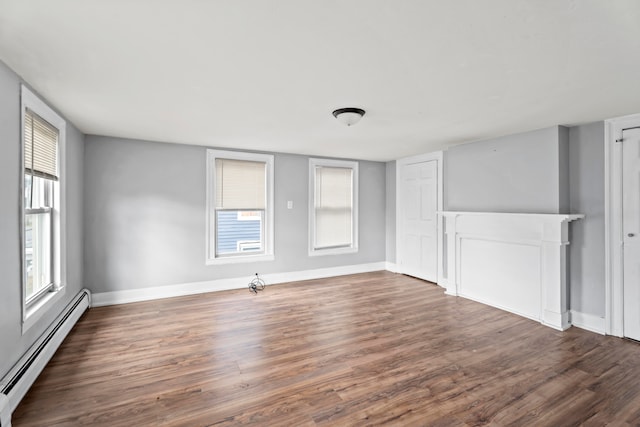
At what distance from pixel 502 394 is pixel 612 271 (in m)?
2.17

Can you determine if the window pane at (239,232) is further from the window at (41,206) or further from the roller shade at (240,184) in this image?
the window at (41,206)

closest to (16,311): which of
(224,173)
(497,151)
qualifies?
(224,173)

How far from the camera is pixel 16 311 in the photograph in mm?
2102

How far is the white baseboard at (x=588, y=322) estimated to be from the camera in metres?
3.17

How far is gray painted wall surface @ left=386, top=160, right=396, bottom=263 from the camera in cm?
607

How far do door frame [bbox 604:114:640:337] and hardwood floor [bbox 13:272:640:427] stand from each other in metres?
0.29

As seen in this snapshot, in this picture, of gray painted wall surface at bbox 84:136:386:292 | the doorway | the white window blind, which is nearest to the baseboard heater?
gray painted wall surface at bbox 84:136:386:292

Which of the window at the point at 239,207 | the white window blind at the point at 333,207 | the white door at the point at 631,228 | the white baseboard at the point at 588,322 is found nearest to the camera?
the white door at the point at 631,228

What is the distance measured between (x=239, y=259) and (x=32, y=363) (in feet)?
9.24

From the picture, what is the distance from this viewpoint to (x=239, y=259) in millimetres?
4859

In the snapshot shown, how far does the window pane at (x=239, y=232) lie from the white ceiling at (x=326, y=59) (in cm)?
190

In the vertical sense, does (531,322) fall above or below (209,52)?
below

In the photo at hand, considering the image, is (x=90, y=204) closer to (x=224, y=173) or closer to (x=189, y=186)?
(x=189, y=186)

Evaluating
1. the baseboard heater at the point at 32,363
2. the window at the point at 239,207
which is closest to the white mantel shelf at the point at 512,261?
the window at the point at 239,207
